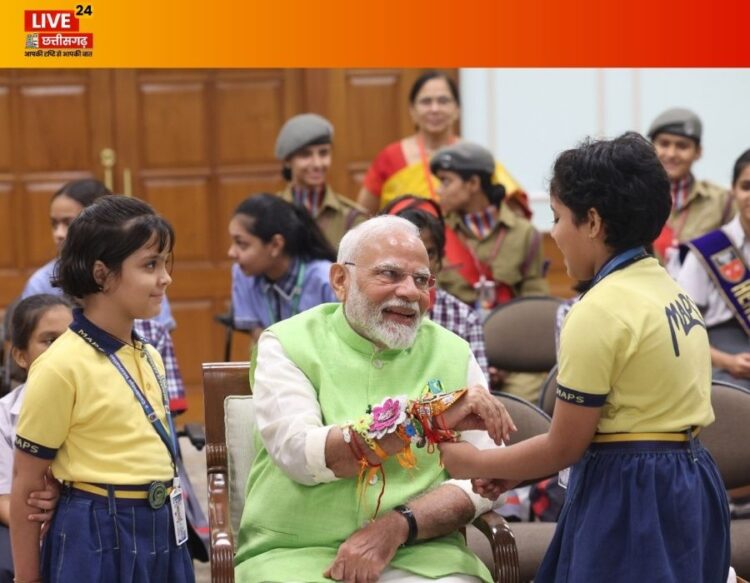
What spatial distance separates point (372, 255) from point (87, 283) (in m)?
0.70

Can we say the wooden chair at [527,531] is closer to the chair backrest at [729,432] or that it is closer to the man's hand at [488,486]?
the chair backrest at [729,432]

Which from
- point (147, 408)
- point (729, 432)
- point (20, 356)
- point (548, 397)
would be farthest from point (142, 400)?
point (729, 432)

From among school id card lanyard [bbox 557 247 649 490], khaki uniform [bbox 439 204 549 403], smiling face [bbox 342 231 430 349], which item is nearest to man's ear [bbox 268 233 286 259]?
khaki uniform [bbox 439 204 549 403]

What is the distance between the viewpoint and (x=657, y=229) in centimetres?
255

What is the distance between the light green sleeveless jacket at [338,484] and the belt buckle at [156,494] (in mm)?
296

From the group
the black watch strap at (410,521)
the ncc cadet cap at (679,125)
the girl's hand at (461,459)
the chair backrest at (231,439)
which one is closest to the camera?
the girl's hand at (461,459)

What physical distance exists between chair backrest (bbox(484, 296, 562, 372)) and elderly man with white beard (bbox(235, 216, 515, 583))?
1.65m

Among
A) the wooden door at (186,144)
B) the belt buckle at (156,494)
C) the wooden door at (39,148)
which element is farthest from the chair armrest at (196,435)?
the wooden door at (39,148)

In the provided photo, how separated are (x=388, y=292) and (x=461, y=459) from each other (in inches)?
20.9

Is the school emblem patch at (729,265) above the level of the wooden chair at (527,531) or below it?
above

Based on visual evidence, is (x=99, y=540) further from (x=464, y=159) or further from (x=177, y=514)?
(x=464, y=159)

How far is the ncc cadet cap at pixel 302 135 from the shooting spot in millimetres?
5641

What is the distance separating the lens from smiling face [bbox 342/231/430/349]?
3061 millimetres

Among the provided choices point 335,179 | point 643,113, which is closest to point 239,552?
point 335,179
